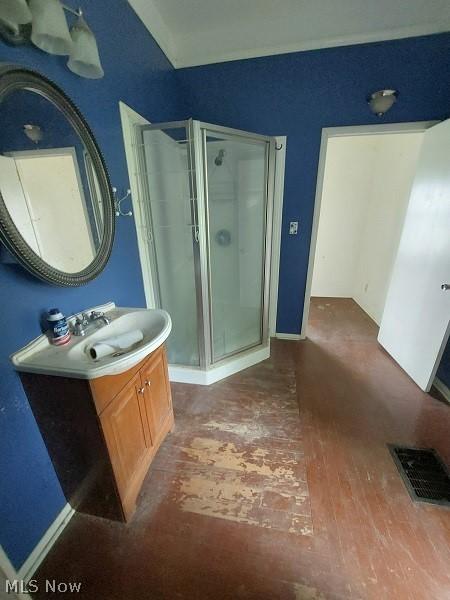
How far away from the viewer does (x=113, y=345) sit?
1080 mm

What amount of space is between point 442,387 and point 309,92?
2.68 meters

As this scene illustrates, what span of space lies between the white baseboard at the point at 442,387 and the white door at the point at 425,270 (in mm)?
133

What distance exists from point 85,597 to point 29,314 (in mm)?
1140

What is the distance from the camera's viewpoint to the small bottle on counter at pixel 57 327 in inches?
39.1

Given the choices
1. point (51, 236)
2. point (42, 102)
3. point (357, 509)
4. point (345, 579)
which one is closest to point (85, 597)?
point (345, 579)

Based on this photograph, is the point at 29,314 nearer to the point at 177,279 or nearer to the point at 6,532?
the point at 6,532

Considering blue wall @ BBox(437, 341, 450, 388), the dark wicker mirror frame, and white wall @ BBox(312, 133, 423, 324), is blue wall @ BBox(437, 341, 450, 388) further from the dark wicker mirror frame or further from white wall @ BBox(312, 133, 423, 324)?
the dark wicker mirror frame

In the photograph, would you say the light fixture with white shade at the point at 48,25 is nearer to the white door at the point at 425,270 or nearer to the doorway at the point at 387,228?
the doorway at the point at 387,228

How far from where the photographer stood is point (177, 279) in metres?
2.00

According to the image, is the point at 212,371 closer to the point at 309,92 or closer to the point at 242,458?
the point at 242,458

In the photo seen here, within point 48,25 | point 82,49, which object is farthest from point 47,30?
point 82,49

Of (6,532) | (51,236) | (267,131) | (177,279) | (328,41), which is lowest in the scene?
(6,532)

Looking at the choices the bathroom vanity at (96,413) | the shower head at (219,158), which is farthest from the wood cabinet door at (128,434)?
the shower head at (219,158)

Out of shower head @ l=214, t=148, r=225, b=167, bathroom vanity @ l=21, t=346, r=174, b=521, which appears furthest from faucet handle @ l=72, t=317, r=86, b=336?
shower head @ l=214, t=148, r=225, b=167
